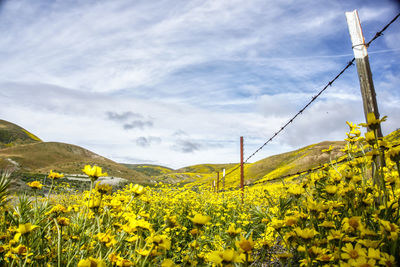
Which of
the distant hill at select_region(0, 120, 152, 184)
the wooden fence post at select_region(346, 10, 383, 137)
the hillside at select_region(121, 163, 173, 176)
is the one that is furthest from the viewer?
the hillside at select_region(121, 163, 173, 176)

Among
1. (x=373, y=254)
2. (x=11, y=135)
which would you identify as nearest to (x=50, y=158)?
(x=11, y=135)

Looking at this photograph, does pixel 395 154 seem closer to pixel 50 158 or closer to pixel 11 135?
pixel 50 158

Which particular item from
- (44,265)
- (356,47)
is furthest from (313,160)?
(44,265)

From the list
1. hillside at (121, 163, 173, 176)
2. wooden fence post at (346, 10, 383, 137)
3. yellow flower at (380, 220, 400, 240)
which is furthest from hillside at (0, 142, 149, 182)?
hillside at (121, 163, 173, 176)

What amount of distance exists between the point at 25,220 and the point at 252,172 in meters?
45.5

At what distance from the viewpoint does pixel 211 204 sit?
611cm

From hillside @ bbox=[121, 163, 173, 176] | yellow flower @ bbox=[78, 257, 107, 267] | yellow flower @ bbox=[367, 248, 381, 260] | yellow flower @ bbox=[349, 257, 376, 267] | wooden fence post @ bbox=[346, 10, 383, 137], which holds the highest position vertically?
hillside @ bbox=[121, 163, 173, 176]

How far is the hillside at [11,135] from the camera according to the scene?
69.6 m

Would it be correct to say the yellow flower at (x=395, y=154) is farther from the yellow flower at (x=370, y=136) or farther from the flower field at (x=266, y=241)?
the yellow flower at (x=370, y=136)

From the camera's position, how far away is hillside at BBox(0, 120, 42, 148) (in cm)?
6956

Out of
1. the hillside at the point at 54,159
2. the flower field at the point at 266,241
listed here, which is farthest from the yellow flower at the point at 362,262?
the hillside at the point at 54,159

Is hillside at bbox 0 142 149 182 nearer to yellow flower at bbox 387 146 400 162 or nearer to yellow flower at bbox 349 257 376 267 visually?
yellow flower at bbox 387 146 400 162

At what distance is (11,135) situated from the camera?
74.1 m

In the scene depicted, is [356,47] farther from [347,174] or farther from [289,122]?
[289,122]
